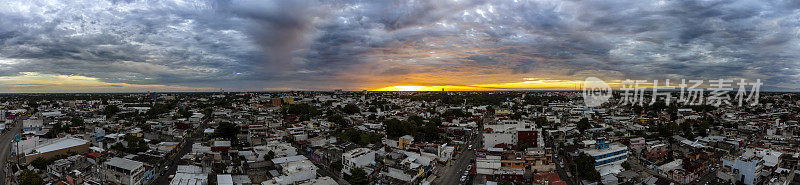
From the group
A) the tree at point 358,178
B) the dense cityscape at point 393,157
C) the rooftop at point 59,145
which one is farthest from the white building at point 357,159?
the rooftop at point 59,145

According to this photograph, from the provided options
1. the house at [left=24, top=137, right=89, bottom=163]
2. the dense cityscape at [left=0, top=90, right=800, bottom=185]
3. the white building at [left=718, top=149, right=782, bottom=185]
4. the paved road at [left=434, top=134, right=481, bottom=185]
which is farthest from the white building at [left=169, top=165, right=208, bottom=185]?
the white building at [left=718, top=149, right=782, bottom=185]

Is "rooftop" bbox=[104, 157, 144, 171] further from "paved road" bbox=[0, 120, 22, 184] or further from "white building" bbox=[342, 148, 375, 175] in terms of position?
"white building" bbox=[342, 148, 375, 175]

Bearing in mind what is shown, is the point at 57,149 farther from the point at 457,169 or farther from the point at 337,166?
the point at 457,169

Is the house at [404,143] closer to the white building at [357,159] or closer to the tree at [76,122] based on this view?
the white building at [357,159]

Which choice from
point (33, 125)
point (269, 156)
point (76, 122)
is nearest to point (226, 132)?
point (269, 156)

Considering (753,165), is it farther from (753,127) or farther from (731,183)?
(753,127)

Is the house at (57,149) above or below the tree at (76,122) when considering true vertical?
below

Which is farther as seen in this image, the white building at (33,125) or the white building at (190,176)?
the white building at (33,125)

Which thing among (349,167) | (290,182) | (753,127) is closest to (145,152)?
(290,182)
